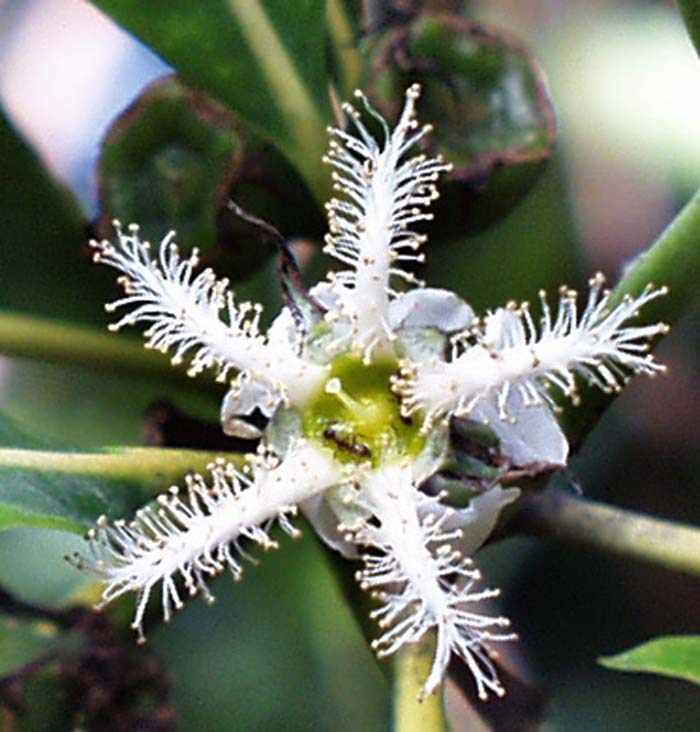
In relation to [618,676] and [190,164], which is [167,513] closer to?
[190,164]

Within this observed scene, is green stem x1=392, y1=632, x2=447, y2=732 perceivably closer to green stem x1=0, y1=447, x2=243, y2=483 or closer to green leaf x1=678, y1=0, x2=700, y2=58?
green stem x1=0, y1=447, x2=243, y2=483

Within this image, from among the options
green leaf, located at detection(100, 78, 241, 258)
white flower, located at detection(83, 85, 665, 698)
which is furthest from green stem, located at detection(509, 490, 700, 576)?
green leaf, located at detection(100, 78, 241, 258)

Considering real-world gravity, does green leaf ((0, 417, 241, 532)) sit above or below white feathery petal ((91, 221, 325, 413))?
below

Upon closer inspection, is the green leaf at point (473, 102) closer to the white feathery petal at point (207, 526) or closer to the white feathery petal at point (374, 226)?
the white feathery petal at point (374, 226)

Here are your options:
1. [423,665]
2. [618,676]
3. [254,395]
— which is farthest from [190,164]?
[618,676]

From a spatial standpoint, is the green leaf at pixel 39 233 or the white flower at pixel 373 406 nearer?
the white flower at pixel 373 406

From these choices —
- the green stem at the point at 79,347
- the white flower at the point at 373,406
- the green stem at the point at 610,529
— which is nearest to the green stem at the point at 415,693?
the white flower at the point at 373,406

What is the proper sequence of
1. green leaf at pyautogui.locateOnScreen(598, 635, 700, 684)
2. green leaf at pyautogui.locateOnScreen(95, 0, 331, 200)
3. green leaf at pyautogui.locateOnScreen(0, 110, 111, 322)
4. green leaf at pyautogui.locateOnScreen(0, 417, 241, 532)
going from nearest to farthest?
1. green leaf at pyautogui.locateOnScreen(598, 635, 700, 684)
2. green leaf at pyautogui.locateOnScreen(0, 417, 241, 532)
3. green leaf at pyautogui.locateOnScreen(95, 0, 331, 200)
4. green leaf at pyautogui.locateOnScreen(0, 110, 111, 322)
